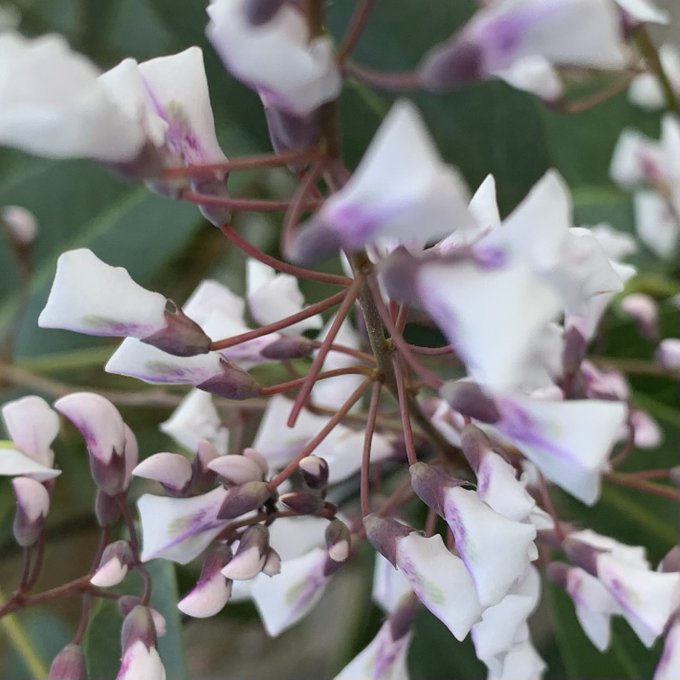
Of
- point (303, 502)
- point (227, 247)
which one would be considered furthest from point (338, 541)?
point (227, 247)

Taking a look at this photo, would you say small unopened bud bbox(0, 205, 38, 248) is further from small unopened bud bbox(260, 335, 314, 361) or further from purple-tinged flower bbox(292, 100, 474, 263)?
purple-tinged flower bbox(292, 100, 474, 263)

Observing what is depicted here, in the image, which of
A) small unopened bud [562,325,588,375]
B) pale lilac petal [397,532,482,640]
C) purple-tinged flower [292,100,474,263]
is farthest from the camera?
small unopened bud [562,325,588,375]

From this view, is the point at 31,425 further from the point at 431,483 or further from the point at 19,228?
the point at 19,228

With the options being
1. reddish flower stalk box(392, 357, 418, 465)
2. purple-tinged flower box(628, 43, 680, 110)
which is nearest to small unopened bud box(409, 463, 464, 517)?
reddish flower stalk box(392, 357, 418, 465)

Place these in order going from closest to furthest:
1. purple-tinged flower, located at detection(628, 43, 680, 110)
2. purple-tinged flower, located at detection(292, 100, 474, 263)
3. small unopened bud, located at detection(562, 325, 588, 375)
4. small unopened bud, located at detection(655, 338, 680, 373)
Answer: 1. purple-tinged flower, located at detection(292, 100, 474, 263)
2. small unopened bud, located at detection(562, 325, 588, 375)
3. small unopened bud, located at detection(655, 338, 680, 373)
4. purple-tinged flower, located at detection(628, 43, 680, 110)

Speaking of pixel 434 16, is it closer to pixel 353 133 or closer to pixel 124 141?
pixel 353 133

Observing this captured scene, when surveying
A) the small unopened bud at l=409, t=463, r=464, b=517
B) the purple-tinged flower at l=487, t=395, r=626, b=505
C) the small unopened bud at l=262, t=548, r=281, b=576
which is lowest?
the small unopened bud at l=262, t=548, r=281, b=576
